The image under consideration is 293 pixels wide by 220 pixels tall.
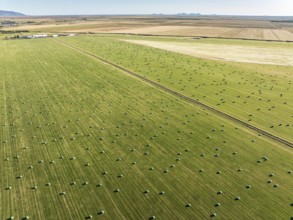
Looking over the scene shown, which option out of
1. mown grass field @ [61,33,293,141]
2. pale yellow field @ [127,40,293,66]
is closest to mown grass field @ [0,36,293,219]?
mown grass field @ [61,33,293,141]

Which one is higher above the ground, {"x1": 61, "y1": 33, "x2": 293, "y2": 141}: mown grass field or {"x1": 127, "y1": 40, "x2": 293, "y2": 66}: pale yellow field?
{"x1": 127, "y1": 40, "x2": 293, "y2": 66}: pale yellow field

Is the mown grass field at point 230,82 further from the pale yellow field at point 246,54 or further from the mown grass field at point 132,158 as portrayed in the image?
the pale yellow field at point 246,54

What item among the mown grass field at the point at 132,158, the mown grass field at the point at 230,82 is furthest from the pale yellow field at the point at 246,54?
the mown grass field at the point at 132,158

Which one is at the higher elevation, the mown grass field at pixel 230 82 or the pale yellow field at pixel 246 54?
the pale yellow field at pixel 246 54

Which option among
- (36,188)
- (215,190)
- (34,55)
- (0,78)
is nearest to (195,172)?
(215,190)

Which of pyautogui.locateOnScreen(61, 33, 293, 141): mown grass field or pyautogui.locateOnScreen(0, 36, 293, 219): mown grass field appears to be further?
pyautogui.locateOnScreen(61, 33, 293, 141): mown grass field

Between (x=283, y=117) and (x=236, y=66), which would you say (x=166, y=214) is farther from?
(x=236, y=66)

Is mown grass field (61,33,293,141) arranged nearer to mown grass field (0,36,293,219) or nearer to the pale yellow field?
mown grass field (0,36,293,219)
